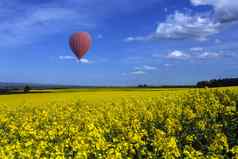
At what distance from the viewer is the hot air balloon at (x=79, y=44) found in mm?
55500

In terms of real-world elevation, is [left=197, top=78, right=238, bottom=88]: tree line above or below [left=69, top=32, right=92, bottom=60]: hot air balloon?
below

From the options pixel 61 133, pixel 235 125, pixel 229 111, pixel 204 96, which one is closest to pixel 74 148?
pixel 61 133

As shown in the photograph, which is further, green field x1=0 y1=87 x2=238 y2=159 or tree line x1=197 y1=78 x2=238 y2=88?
tree line x1=197 y1=78 x2=238 y2=88

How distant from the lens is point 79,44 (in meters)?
55.9

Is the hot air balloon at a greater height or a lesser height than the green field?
greater

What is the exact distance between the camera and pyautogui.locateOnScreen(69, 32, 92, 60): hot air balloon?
55.5 metres

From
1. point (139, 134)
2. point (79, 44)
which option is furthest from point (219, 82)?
Answer: point (139, 134)

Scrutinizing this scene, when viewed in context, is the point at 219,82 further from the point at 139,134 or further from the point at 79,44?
the point at 139,134

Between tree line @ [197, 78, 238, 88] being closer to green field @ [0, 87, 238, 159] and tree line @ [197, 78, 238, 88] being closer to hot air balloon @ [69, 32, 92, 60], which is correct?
hot air balloon @ [69, 32, 92, 60]

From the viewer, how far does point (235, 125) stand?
39.7 ft

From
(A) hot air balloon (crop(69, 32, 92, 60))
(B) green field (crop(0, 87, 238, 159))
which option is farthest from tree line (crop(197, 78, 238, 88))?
(B) green field (crop(0, 87, 238, 159))

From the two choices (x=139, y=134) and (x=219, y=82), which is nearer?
(x=139, y=134)

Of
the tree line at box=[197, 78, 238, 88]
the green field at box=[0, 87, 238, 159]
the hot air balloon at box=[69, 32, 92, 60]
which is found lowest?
the green field at box=[0, 87, 238, 159]

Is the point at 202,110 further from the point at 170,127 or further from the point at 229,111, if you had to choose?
the point at 170,127
